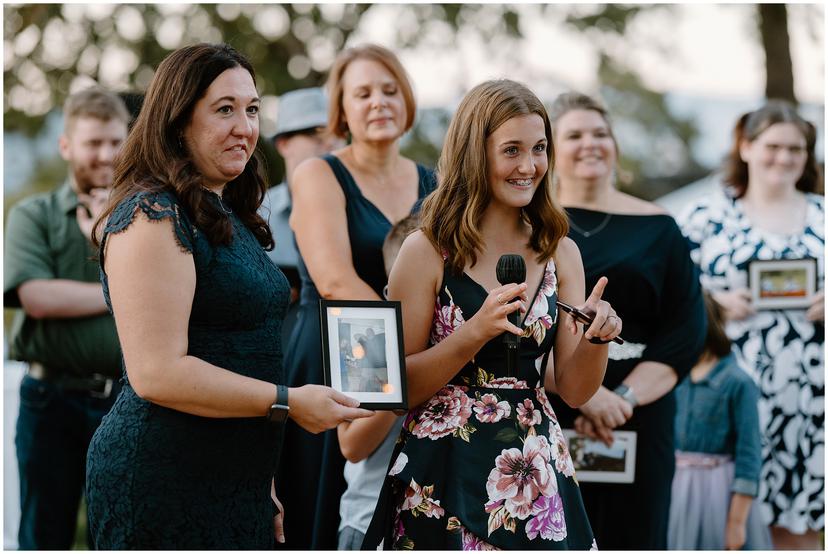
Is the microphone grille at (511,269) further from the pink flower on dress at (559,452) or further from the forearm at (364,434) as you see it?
the forearm at (364,434)

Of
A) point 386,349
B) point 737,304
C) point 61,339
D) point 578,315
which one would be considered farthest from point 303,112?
point 578,315

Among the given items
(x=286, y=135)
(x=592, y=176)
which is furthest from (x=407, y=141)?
(x=592, y=176)

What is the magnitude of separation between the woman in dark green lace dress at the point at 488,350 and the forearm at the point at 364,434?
27cm

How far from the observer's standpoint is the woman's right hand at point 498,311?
281cm

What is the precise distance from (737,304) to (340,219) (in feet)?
8.62

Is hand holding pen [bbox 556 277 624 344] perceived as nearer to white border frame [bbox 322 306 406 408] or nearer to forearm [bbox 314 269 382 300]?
white border frame [bbox 322 306 406 408]

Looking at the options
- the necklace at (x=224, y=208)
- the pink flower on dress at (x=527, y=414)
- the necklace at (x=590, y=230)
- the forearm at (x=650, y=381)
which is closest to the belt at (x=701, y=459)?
the forearm at (x=650, y=381)

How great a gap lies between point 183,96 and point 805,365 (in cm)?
419

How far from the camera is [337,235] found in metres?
3.99

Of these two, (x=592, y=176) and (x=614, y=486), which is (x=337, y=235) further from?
(x=614, y=486)

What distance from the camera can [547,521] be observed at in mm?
2934

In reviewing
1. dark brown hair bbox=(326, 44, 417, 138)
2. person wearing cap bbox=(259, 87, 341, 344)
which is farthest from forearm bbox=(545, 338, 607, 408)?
person wearing cap bbox=(259, 87, 341, 344)

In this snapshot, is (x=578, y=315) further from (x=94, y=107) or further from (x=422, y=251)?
(x=94, y=107)

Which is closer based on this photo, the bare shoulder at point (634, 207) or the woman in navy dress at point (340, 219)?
the woman in navy dress at point (340, 219)
